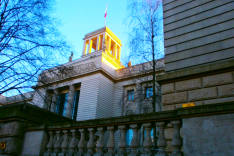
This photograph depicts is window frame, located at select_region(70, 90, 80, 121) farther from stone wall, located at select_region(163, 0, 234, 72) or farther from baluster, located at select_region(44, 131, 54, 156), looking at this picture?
baluster, located at select_region(44, 131, 54, 156)

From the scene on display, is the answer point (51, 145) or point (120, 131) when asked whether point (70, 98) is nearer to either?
point (51, 145)

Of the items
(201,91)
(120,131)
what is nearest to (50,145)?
(120,131)

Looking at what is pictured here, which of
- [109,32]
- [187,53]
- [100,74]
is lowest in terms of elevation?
[187,53]

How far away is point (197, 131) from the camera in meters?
4.07

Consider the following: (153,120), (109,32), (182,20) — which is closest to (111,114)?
(109,32)

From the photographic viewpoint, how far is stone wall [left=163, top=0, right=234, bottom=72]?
719 cm

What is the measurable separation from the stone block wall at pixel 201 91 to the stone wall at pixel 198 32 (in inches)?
28.4

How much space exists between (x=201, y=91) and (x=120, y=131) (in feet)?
10.8

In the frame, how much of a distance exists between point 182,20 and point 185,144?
581 centimetres

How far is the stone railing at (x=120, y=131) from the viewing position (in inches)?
174

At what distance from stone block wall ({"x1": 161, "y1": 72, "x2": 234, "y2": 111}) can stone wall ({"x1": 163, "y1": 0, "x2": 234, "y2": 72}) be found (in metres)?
0.72

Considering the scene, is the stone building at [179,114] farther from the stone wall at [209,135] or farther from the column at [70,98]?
the column at [70,98]

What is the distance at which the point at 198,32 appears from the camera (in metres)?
7.88

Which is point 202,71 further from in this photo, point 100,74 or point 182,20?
point 100,74
